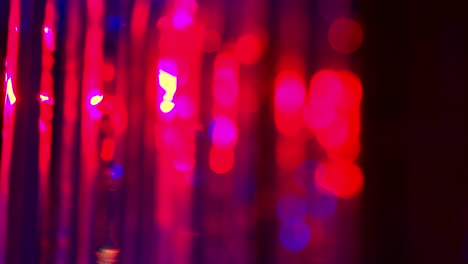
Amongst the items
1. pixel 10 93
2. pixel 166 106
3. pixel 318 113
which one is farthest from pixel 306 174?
pixel 10 93

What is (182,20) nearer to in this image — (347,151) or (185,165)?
(185,165)

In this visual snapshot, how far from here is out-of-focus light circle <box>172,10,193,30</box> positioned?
1426mm

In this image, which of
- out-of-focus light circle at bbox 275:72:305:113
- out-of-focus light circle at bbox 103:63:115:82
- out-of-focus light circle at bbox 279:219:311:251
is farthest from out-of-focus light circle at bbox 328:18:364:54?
out-of-focus light circle at bbox 103:63:115:82

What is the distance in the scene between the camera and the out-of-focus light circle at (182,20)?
1.43 m

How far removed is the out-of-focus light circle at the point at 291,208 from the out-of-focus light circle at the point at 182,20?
2.11 feet

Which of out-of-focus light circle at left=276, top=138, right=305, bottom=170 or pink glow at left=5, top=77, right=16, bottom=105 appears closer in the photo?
out-of-focus light circle at left=276, top=138, right=305, bottom=170

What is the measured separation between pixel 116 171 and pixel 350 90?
0.82 meters

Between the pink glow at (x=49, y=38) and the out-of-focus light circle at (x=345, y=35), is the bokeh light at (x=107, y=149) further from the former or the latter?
the out-of-focus light circle at (x=345, y=35)

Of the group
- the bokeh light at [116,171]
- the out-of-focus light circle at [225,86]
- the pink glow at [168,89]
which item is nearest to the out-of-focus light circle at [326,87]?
the out-of-focus light circle at [225,86]

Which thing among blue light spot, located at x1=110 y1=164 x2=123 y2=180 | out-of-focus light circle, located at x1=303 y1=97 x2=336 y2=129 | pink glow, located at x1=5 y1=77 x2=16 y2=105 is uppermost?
pink glow, located at x1=5 y1=77 x2=16 y2=105

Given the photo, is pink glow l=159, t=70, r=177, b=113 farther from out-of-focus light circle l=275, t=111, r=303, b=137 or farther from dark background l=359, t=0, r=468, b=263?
dark background l=359, t=0, r=468, b=263

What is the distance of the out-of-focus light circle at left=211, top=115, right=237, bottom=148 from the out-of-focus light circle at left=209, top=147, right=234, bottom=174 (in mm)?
18

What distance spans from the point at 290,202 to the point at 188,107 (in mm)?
440

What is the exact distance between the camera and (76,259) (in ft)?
5.07
